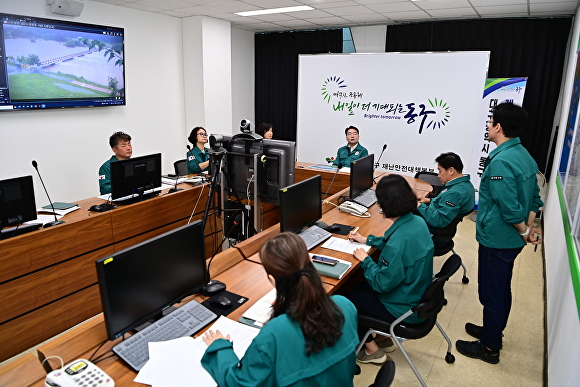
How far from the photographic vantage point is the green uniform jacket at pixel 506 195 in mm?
2436

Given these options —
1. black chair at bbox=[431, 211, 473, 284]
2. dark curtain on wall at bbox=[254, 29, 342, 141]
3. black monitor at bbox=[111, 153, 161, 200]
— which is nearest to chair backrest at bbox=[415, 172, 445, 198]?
black chair at bbox=[431, 211, 473, 284]

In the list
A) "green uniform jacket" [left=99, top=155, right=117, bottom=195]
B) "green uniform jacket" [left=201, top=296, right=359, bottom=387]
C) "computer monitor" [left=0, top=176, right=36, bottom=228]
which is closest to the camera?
"green uniform jacket" [left=201, top=296, right=359, bottom=387]

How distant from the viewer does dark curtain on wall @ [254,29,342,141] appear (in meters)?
7.45

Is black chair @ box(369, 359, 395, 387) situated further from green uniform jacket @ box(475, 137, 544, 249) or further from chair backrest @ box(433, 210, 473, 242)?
chair backrest @ box(433, 210, 473, 242)

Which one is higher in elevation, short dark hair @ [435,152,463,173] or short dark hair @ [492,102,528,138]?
short dark hair @ [492,102,528,138]

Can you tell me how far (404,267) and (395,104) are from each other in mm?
4290

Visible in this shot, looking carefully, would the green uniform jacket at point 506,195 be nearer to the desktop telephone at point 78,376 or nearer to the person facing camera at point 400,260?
the person facing camera at point 400,260

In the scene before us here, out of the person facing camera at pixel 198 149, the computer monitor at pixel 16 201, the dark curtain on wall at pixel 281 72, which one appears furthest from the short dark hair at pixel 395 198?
the dark curtain on wall at pixel 281 72

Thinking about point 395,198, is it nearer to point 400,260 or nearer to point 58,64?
point 400,260

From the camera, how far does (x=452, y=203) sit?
3.08 m

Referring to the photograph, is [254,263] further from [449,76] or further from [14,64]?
[449,76]

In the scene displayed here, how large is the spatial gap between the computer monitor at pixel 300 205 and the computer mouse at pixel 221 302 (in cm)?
78

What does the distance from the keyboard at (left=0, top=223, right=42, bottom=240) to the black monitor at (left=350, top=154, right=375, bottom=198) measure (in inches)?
98.0

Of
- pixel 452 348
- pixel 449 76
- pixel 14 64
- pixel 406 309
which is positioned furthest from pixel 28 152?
pixel 449 76
